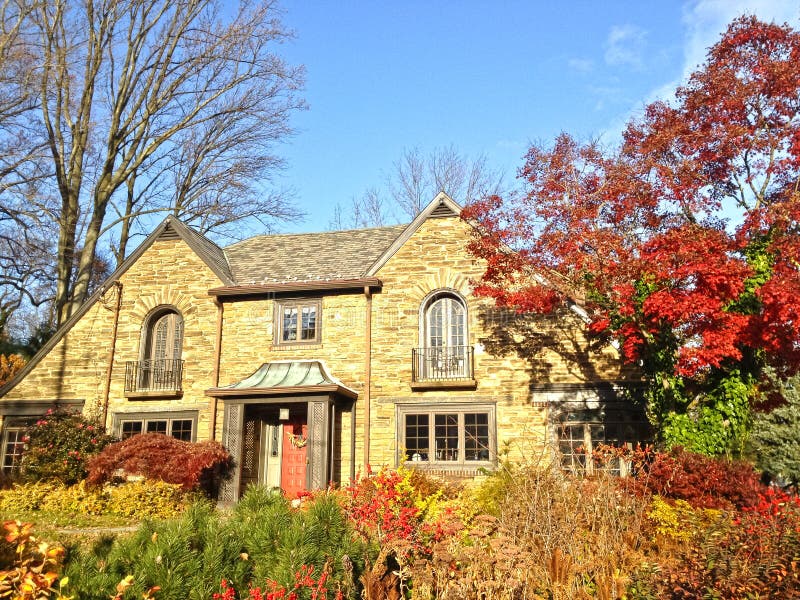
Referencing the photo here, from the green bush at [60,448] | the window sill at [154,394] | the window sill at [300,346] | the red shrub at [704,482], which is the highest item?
the window sill at [300,346]

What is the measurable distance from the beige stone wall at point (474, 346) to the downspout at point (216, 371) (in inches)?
146

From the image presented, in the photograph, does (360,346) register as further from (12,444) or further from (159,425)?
(12,444)

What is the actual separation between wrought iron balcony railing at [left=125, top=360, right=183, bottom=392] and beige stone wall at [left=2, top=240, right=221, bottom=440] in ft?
0.63

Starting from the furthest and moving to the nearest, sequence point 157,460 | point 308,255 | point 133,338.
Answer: point 308,255
point 133,338
point 157,460

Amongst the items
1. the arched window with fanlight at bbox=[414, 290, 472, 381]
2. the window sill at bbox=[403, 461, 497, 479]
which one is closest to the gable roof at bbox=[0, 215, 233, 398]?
the arched window with fanlight at bbox=[414, 290, 472, 381]

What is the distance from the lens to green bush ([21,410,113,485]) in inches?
612

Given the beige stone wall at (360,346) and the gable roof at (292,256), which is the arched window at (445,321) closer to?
the beige stone wall at (360,346)

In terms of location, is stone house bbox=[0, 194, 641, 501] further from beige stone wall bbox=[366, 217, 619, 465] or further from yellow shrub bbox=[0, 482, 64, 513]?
yellow shrub bbox=[0, 482, 64, 513]

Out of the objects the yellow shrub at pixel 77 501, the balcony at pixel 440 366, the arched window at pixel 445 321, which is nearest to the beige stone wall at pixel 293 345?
the balcony at pixel 440 366

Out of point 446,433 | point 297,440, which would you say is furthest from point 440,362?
point 297,440

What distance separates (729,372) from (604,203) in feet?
13.3

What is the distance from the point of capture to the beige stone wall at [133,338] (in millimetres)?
17656

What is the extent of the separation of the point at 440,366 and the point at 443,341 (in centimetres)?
65

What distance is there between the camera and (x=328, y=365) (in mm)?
17000
